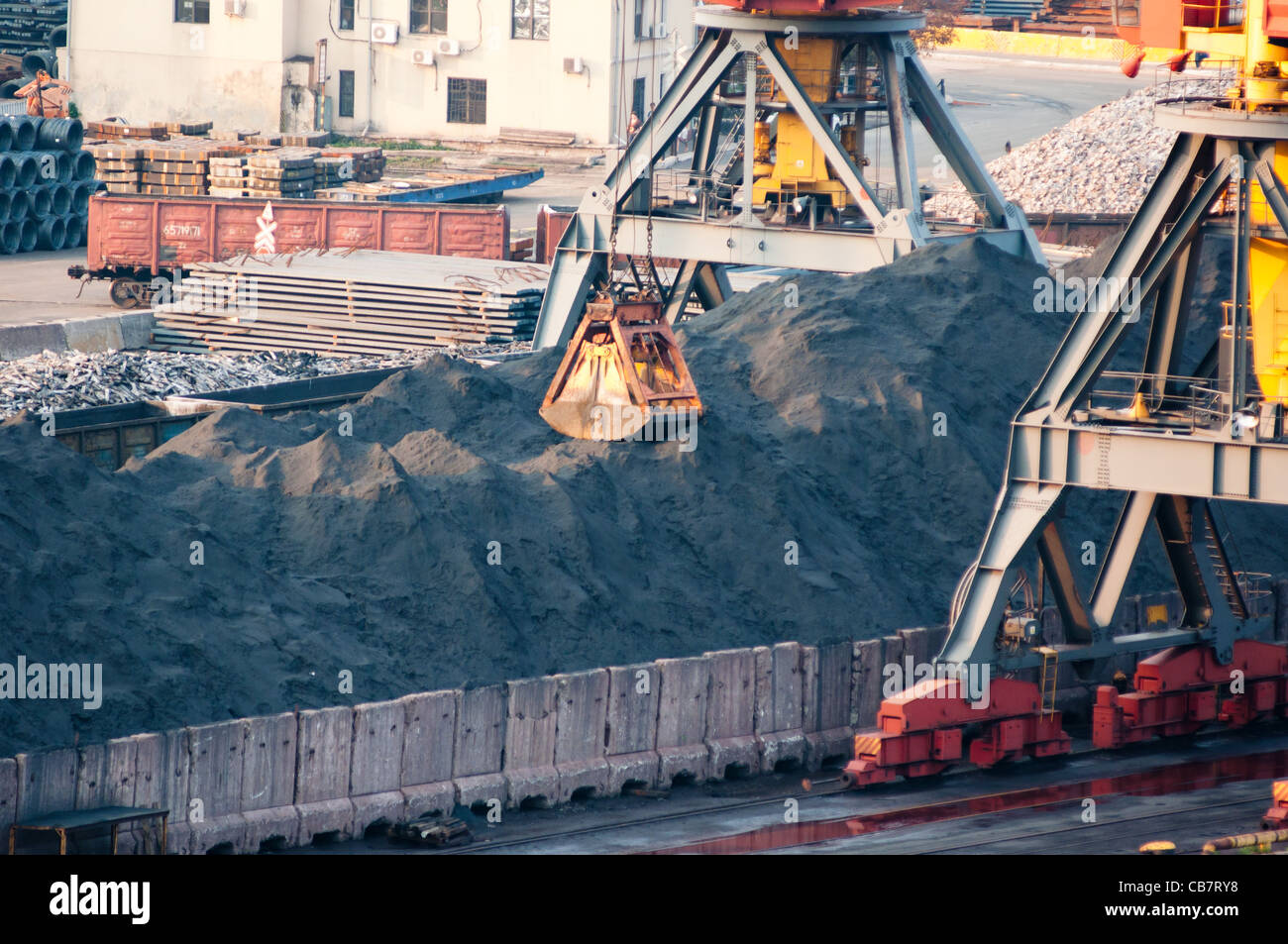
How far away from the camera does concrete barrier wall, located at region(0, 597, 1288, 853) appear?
694 inches

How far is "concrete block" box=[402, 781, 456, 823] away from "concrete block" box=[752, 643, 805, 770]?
3714 millimetres

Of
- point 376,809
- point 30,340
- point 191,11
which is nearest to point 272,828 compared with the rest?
point 376,809

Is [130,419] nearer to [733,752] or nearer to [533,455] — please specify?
[533,455]

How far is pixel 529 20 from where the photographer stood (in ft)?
214

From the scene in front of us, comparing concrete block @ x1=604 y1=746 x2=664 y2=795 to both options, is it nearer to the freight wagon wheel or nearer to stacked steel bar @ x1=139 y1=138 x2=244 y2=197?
the freight wagon wheel

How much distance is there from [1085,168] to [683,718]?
3953cm

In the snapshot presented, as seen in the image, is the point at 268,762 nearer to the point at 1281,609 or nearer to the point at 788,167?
the point at 1281,609

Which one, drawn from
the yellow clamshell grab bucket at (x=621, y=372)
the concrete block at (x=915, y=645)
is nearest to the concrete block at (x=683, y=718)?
the concrete block at (x=915, y=645)

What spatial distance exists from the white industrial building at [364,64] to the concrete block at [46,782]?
49574 millimetres

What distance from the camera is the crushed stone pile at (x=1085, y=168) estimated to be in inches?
2192

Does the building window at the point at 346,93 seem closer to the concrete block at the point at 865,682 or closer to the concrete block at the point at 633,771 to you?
the concrete block at the point at 865,682

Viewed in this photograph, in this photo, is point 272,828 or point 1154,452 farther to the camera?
point 1154,452

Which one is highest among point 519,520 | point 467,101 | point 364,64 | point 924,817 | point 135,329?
point 364,64

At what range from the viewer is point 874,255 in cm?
3128
